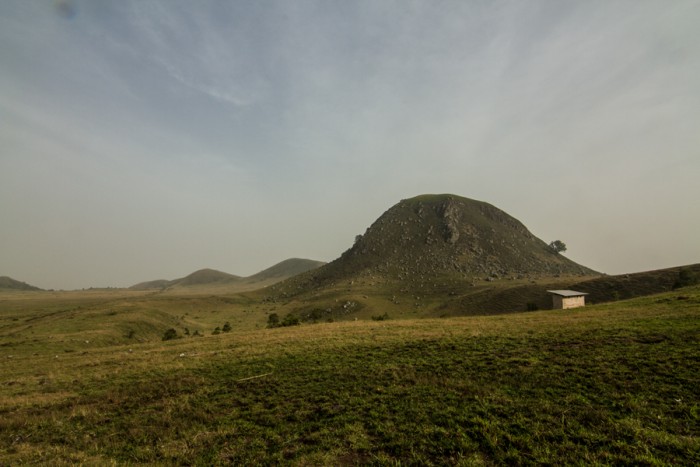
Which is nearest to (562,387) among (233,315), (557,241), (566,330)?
(566,330)

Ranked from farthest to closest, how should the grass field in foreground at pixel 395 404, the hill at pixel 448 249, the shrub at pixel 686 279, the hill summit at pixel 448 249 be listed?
the hill at pixel 448 249 → the hill summit at pixel 448 249 → the shrub at pixel 686 279 → the grass field in foreground at pixel 395 404

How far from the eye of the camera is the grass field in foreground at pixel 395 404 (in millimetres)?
11070

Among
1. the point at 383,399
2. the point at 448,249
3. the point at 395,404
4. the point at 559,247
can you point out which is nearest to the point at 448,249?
the point at 448,249

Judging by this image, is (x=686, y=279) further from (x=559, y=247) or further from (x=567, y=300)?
(x=559, y=247)

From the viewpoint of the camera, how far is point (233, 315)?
348 feet

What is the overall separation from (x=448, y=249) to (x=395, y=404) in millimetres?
151032

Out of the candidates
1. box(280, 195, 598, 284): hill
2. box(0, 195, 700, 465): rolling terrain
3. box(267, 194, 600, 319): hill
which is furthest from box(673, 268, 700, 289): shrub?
box(280, 195, 598, 284): hill

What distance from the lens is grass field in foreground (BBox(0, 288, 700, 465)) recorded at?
36.3ft

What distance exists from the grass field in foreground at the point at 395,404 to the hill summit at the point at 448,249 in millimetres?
113307

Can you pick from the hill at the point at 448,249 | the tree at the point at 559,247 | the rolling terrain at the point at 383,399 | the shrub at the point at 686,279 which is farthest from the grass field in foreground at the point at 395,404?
the tree at the point at 559,247

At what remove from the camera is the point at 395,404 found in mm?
15031

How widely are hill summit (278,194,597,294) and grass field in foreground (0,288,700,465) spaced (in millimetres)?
113307

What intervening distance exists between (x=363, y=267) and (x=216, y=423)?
5631 inches

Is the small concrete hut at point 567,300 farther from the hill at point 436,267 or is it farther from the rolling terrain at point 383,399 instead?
the rolling terrain at point 383,399
